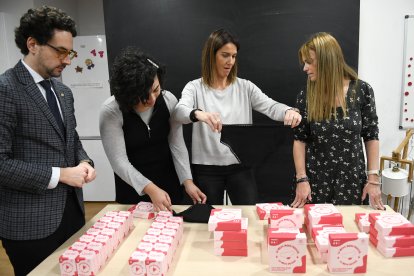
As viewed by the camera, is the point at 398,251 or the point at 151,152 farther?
the point at 151,152

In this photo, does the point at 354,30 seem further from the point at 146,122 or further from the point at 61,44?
the point at 61,44

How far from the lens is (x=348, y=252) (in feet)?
4.00

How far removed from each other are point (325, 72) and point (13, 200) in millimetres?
1601

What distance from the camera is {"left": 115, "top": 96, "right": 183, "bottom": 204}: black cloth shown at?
1.87 meters

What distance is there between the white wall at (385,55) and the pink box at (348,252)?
7.64ft

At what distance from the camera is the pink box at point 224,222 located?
140 centimetres

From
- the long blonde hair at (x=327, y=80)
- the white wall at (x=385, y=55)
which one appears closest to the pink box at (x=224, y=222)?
the long blonde hair at (x=327, y=80)

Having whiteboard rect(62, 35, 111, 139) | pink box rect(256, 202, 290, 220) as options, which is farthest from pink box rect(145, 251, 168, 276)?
whiteboard rect(62, 35, 111, 139)

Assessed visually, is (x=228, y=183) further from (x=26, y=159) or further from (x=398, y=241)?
(x=26, y=159)

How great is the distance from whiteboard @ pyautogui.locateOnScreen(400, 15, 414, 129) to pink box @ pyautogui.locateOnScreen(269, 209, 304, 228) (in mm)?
2214

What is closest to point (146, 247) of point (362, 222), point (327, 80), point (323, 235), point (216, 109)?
point (323, 235)

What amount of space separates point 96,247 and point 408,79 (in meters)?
2.96

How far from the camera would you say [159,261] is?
→ 1210 millimetres

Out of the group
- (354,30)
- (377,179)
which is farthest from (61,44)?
(354,30)
